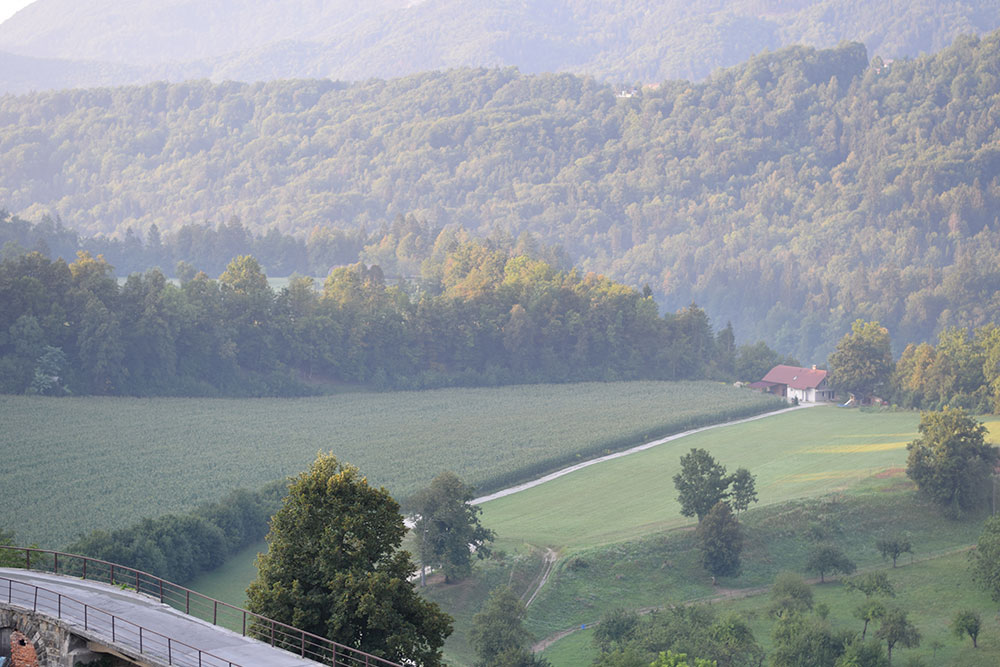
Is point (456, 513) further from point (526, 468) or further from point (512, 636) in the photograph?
point (526, 468)

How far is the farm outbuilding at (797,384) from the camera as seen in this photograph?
351 ft

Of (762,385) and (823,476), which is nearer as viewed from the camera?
(823,476)

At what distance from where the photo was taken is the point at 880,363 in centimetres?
10356

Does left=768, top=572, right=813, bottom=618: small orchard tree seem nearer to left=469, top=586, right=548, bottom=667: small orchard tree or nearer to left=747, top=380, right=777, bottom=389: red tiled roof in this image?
left=469, top=586, right=548, bottom=667: small orchard tree

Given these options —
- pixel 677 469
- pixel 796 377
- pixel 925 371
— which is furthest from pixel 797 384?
pixel 677 469

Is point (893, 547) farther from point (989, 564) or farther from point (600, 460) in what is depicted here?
point (600, 460)

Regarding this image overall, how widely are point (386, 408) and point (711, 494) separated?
119ft

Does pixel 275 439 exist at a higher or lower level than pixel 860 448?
higher

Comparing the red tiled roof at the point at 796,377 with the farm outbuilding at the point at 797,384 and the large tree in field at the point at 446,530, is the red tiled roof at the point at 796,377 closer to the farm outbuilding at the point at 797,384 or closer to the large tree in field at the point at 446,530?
the farm outbuilding at the point at 797,384

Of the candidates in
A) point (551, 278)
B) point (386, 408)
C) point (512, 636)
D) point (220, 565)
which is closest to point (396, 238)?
point (551, 278)

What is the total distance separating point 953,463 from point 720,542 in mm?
15437

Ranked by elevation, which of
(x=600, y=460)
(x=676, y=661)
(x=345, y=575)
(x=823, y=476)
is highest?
(x=345, y=575)

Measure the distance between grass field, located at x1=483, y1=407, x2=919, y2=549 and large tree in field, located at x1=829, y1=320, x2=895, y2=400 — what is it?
755 cm

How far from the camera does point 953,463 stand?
2402 inches
